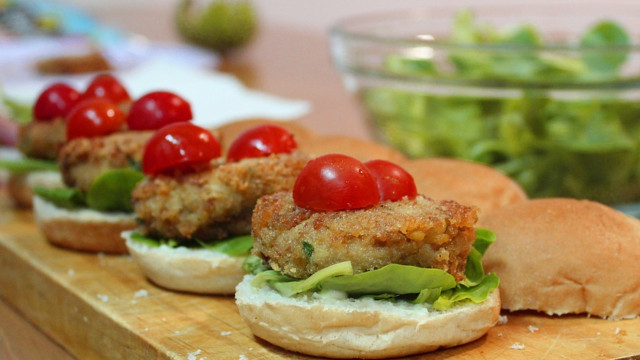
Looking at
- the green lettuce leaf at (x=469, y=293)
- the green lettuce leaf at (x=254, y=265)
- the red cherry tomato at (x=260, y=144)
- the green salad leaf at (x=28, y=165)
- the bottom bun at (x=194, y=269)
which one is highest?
the red cherry tomato at (x=260, y=144)

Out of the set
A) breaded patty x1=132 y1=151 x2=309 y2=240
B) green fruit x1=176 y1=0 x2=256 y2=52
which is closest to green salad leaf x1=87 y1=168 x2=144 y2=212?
breaded patty x1=132 y1=151 x2=309 y2=240

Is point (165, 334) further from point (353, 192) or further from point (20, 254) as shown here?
point (20, 254)

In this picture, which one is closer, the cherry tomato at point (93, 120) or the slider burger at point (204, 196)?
the slider burger at point (204, 196)

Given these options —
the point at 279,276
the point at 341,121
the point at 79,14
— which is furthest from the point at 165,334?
the point at 79,14

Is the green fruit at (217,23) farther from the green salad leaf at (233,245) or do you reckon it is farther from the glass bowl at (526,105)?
the green salad leaf at (233,245)

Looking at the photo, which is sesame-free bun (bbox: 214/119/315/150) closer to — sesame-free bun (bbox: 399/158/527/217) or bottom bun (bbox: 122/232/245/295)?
sesame-free bun (bbox: 399/158/527/217)

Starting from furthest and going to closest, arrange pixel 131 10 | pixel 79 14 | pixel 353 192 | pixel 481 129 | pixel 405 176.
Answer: pixel 131 10 < pixel 79 14 < pixel 481 129 < pixel 405 176 < pixel 353 192

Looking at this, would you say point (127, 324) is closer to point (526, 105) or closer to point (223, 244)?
point (223, 244)

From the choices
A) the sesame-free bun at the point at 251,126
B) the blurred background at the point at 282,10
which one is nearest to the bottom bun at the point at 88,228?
the sesame-free bun at the point at 251,126
